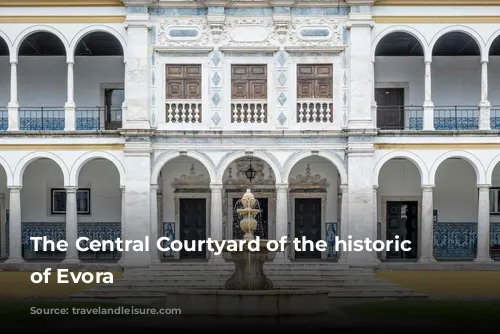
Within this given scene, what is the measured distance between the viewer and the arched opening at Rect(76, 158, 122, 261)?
29.1 m

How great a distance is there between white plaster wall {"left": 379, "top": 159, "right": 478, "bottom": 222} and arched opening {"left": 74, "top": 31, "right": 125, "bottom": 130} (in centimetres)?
776

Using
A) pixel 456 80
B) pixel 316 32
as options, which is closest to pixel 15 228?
pixel 316 32

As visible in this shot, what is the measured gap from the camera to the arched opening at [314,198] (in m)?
28.8

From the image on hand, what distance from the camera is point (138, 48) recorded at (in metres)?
26.0

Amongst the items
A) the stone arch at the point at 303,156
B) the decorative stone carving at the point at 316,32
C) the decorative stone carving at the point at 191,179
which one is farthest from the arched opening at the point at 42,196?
the decorative stone carving at the point at 316,32

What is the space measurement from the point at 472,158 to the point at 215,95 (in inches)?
267

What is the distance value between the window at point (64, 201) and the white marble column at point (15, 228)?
8.53ft

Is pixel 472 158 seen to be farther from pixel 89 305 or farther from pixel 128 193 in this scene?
pixel 89 305

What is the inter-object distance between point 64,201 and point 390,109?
9.58m

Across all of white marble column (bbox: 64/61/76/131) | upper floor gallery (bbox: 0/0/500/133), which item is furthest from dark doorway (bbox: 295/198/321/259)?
white marble column (bbox: 64/61/76/131)

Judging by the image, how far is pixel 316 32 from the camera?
26297 mm

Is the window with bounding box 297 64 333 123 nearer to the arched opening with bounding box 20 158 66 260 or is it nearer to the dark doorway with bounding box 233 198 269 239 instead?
the dark doorway with bounding box 233 198 269 239

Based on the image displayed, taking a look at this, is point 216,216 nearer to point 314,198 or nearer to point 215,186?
point 215,186

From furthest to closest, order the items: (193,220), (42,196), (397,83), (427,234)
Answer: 1. (42,196)
2. (397,83)
3. (193,220)
4. (427,234)
